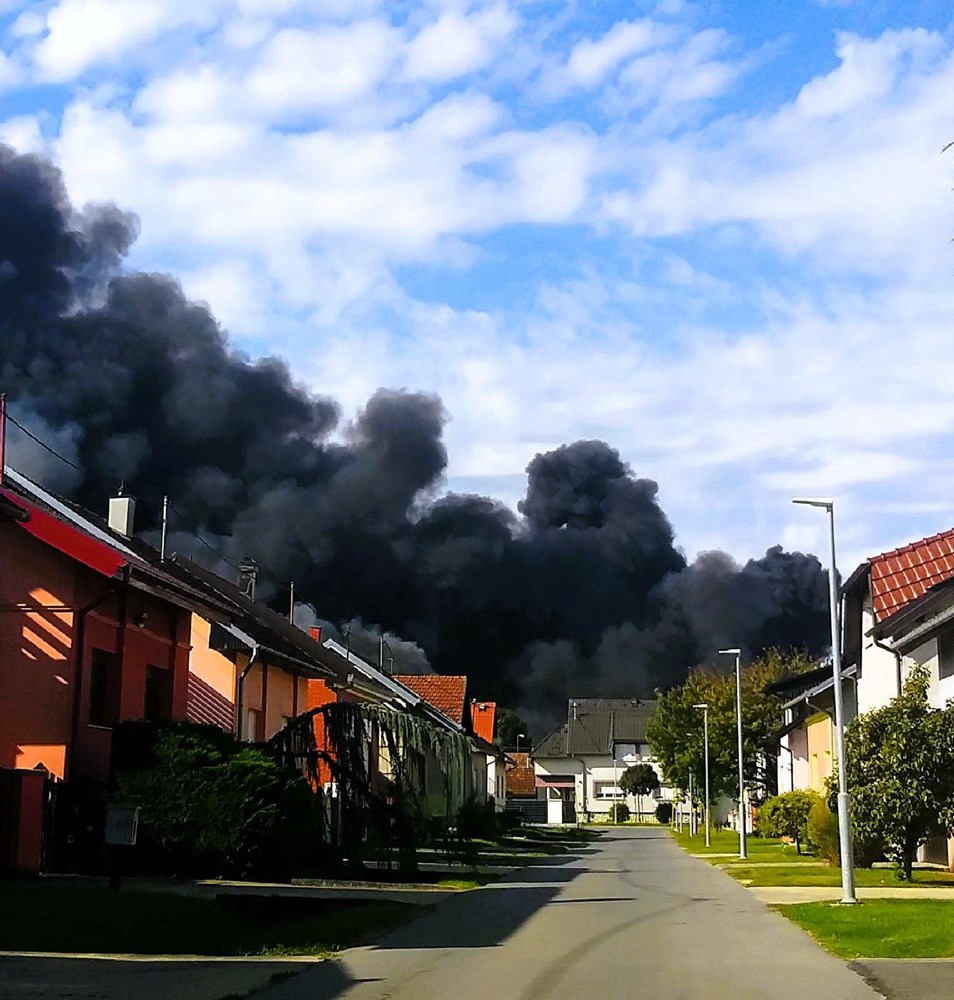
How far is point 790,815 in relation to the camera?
42969mm

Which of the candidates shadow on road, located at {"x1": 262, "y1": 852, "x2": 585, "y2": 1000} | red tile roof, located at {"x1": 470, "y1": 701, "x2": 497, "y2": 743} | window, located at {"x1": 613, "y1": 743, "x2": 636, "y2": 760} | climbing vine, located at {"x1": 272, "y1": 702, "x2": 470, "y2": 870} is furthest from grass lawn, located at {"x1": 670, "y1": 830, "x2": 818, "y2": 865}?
window, located at {"x1": 613, "y1": 743, "x2": 636, "y2": 760}

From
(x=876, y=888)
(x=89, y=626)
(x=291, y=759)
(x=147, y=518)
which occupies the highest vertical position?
(x=147, y=518)

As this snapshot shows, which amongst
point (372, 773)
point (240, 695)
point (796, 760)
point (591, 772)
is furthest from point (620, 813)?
point (372, 773)

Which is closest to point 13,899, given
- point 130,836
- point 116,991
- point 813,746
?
point 130,836

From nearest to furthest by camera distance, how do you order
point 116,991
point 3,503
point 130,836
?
1. point 116,991
2. point 130,836
3. point 3,503

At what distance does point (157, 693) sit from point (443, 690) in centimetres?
4521

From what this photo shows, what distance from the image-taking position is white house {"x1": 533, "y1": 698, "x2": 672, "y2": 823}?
117 meters

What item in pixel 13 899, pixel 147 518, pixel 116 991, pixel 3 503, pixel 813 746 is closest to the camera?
pixel 116 991

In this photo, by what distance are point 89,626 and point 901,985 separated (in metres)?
14.7

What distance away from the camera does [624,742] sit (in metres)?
124

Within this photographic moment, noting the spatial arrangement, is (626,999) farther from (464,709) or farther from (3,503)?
(464,709)

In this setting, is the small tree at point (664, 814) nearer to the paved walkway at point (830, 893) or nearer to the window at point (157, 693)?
the paved walkway at point (830, 893)

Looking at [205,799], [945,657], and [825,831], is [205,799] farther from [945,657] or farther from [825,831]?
[825,831]

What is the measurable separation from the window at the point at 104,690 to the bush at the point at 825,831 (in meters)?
16.6
